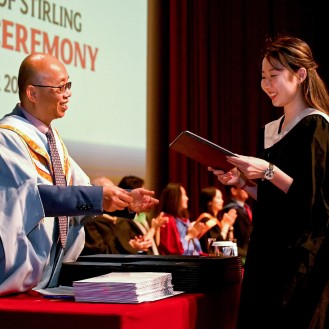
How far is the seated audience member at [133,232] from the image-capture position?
5.41m

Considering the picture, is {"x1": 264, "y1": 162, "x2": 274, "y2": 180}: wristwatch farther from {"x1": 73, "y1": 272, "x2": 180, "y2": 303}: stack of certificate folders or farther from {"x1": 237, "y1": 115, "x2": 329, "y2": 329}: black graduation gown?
{"x1": 73, "y1": 272, "x2": 180, "y2": 303}: stack of certificate folders

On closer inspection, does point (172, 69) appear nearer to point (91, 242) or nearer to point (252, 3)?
point (252, 3)

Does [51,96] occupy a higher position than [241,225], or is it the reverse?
[51,96]

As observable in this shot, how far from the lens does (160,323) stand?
1.96m

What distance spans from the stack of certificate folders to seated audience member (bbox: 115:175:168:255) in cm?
305

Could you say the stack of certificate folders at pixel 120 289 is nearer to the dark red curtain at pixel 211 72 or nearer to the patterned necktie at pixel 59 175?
the patterned necktie at pixel 59 175

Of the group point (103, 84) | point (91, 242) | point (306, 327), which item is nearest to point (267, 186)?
point (306, 327)

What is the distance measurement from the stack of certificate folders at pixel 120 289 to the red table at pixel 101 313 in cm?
3

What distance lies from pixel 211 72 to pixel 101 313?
258 inches

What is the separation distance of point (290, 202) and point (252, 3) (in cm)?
684

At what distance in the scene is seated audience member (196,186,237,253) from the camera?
21.5 ft

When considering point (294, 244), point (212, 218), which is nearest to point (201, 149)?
point (294, 244)

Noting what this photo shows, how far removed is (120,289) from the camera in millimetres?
1963

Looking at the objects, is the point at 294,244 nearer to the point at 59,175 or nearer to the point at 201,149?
the point at 201,149
